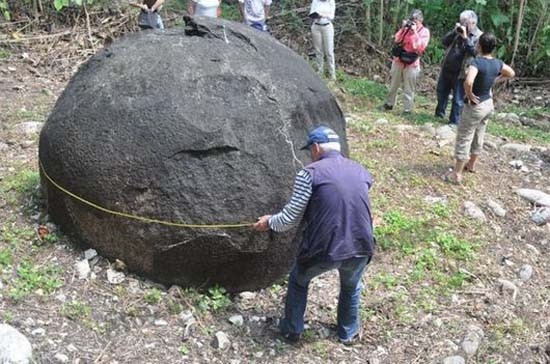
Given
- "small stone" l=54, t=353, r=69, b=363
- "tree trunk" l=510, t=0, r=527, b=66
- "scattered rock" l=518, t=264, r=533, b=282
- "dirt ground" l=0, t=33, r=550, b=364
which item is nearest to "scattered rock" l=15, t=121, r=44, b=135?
"dirt ground" l=0, t=33, r=550, b=364

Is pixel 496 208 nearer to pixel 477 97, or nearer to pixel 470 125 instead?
pixel 470 125

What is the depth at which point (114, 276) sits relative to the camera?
442cm

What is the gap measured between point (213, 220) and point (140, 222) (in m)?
0.45

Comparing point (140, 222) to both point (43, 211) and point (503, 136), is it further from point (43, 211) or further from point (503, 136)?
point (503, 136)

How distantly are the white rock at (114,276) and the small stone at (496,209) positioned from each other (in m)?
3.23

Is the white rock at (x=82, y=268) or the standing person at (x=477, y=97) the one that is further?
the standing person at (x=477, y=97)

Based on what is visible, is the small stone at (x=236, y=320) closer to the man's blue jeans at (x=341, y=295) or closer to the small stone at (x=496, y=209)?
the man's blue jeans at (x=341, y=295)

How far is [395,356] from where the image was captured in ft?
14.0

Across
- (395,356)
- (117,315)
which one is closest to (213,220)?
(117,315)

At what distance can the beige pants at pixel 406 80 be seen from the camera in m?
8.48

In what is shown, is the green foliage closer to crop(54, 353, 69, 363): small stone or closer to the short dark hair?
crop(54, 353, 69, 363): small stone

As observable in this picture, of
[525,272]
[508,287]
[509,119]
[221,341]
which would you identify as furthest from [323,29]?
[221,341]

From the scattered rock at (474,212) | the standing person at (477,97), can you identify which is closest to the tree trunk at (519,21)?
the standing person at (477,97)

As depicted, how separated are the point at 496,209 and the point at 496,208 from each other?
0.01 m
